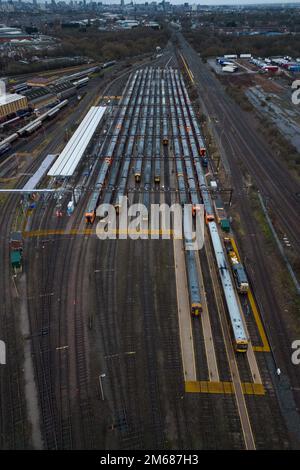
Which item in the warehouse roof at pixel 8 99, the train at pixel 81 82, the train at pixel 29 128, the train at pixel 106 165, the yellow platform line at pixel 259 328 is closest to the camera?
the yellow platform line at pixel 259 328

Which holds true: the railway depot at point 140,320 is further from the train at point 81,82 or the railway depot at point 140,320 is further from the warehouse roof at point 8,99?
the train at point 81,82

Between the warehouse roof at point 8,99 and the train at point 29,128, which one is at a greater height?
the warehouse roof at point 8,99

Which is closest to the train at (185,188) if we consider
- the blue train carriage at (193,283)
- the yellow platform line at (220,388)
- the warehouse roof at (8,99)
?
the blue train carriage at (193,283)

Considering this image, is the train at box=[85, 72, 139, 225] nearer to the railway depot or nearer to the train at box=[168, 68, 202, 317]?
the railway depot

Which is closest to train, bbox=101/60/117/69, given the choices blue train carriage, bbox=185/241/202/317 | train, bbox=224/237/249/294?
blue train carriage, bbox=185/241/202/317

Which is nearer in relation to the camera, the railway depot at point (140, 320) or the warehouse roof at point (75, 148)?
the railway depot at point (140, 320)

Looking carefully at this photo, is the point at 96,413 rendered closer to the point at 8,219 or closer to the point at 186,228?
the point at 186,228
